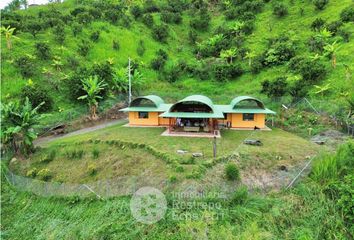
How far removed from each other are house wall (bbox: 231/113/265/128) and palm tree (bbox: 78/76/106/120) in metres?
14.1

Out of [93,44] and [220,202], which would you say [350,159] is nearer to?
[220,202]

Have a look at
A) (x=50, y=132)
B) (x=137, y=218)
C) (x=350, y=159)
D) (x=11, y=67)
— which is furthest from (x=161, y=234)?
(x=11, y=67)

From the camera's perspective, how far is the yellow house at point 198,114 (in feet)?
86.9

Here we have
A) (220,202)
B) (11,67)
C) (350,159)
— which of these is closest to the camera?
(220,202)

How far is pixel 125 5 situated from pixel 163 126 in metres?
40.7

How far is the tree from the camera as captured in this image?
21656 mm

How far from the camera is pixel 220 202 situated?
593 inches

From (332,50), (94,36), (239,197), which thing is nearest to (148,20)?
(94,36)

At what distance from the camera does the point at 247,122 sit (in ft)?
92.7

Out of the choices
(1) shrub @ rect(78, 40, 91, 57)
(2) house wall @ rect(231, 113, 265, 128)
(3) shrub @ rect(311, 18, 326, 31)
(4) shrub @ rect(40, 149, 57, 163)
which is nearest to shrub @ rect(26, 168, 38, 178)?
(4) shrub @ rect(40, 149, 57, 163)

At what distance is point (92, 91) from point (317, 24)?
36.4 metres

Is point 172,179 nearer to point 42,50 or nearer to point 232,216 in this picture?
point 232,216

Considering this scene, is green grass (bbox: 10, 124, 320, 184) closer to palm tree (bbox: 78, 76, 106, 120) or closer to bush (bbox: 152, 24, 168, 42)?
palm tree (bbox: 78, 76, 106, 120)

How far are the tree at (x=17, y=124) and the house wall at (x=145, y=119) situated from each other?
9.52 m
